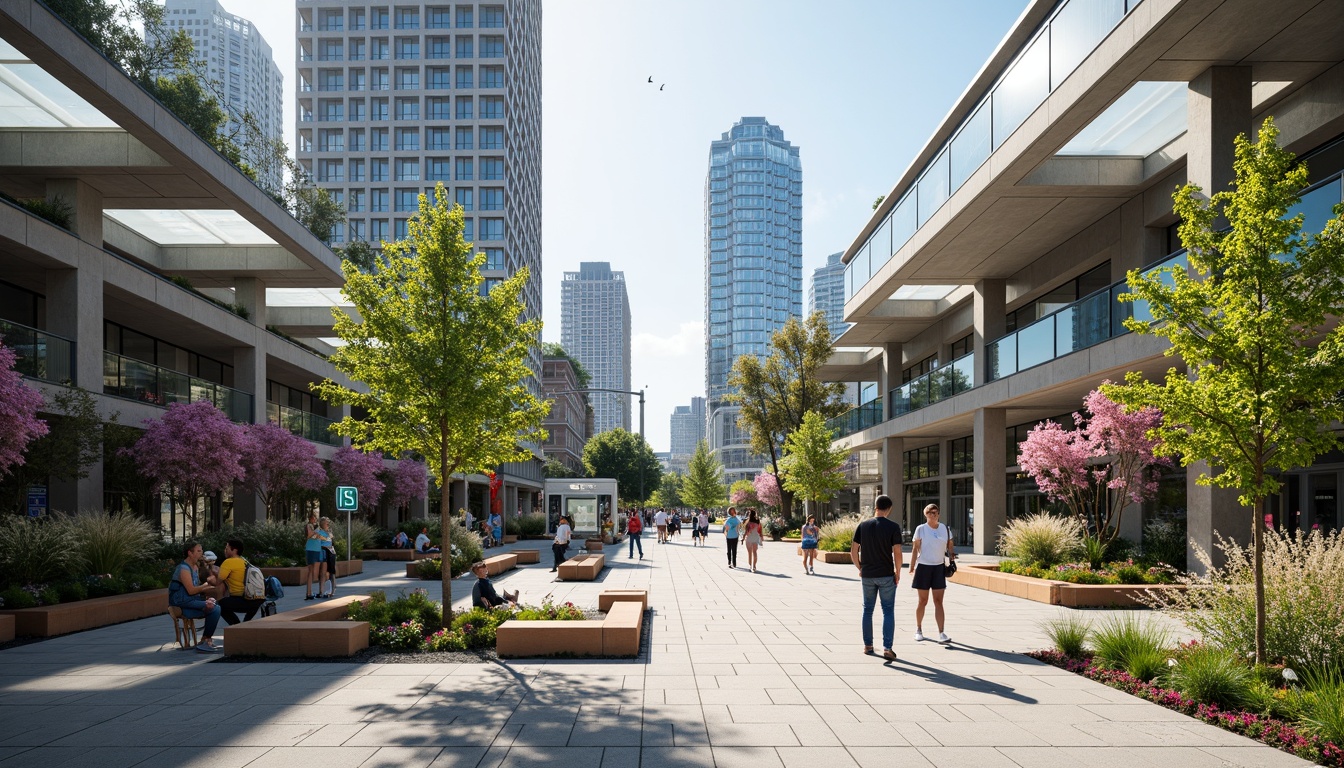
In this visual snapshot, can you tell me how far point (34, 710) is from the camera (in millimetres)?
7520

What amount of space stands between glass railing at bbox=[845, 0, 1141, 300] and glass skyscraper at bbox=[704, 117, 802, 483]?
166 m

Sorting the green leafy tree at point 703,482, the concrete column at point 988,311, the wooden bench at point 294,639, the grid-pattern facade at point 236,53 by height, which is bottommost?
the green leafy tree at point 703,482

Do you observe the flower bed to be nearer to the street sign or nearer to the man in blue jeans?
the man in blue jeans

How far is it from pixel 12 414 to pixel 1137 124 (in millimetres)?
21258

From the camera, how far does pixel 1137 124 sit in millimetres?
17375

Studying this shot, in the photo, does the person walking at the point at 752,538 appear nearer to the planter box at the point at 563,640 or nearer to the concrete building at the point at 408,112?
the planter box at the point at 563,640

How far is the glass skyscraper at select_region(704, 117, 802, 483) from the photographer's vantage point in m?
192

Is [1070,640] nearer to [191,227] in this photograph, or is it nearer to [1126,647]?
[1126,647]

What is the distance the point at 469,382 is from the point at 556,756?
6596 mm

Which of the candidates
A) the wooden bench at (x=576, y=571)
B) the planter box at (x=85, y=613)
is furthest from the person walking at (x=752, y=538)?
the planter box at (x=85, y=613)

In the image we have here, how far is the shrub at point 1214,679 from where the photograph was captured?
7266 millimetres

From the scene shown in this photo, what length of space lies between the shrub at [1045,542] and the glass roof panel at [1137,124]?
802cm

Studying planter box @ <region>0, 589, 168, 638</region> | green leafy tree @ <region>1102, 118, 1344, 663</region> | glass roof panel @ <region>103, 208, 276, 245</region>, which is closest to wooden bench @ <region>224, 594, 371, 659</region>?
planter box @ <region>0, 589, 168, 638</region>

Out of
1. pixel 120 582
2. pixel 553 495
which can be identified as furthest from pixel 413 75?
pixel 120 582
